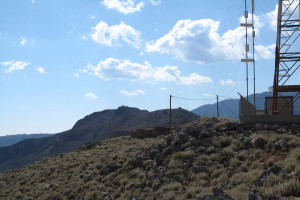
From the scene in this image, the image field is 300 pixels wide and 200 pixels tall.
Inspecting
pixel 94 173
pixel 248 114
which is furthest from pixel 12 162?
pixel 248 114

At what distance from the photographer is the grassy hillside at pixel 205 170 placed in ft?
27.8

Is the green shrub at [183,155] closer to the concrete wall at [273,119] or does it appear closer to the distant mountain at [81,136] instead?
the concrete wall at [273,119]

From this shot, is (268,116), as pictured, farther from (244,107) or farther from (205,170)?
(205,170)

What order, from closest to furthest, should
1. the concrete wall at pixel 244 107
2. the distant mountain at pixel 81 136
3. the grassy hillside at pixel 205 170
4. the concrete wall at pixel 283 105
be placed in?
the grassy hillside at pixel 205 170 → the concrete wall at pixel 244 107 → the concrete wall at pixel 283 105 → the distant mountain at pixel 81 136

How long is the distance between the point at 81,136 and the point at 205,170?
103 meters

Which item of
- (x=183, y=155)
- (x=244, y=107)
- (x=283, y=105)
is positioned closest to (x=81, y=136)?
(x=283, y=105)

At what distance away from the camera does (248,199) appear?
22.2ft

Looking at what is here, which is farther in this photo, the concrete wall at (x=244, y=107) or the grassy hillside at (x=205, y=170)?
the concrete wall at (x=244, y=107)

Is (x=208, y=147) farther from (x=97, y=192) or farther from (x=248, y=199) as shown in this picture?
(x=248, y=199)

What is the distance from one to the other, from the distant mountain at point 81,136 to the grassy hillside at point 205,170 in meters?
68.9

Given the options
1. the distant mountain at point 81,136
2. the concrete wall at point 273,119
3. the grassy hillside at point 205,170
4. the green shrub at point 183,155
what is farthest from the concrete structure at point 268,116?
the distant mountain at point 81,136

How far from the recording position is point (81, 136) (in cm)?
10938

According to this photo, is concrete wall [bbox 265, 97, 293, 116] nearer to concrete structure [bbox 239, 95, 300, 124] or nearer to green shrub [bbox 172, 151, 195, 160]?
concrete structure [bbox 239, 95, 300, 124]

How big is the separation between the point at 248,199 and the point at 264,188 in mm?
1146
